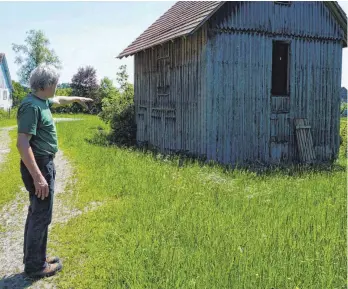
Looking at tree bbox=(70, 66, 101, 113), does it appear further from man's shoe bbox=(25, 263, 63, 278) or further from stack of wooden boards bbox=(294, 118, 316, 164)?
man's shoe bbox=(25, 263, 63, 278)

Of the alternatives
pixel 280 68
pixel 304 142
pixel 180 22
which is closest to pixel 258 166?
pixel 304 142

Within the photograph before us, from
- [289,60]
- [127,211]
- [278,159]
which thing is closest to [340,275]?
[127,211]

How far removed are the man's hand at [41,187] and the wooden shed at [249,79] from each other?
8.49 metres

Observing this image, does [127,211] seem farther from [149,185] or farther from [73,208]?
[149,185]

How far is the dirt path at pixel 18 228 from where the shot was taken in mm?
4559

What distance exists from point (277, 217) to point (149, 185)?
3.04 meters

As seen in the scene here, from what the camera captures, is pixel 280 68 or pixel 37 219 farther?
pixel 280 68

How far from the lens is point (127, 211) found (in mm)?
6668

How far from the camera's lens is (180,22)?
14.2 metres

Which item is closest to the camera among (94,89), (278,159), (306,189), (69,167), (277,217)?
(277,217)

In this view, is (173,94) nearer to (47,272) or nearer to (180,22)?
(180,22)

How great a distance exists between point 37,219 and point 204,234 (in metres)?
2.16

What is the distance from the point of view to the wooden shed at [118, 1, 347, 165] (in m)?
12.5

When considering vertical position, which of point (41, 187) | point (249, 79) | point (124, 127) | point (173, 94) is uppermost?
point (249, 79)
